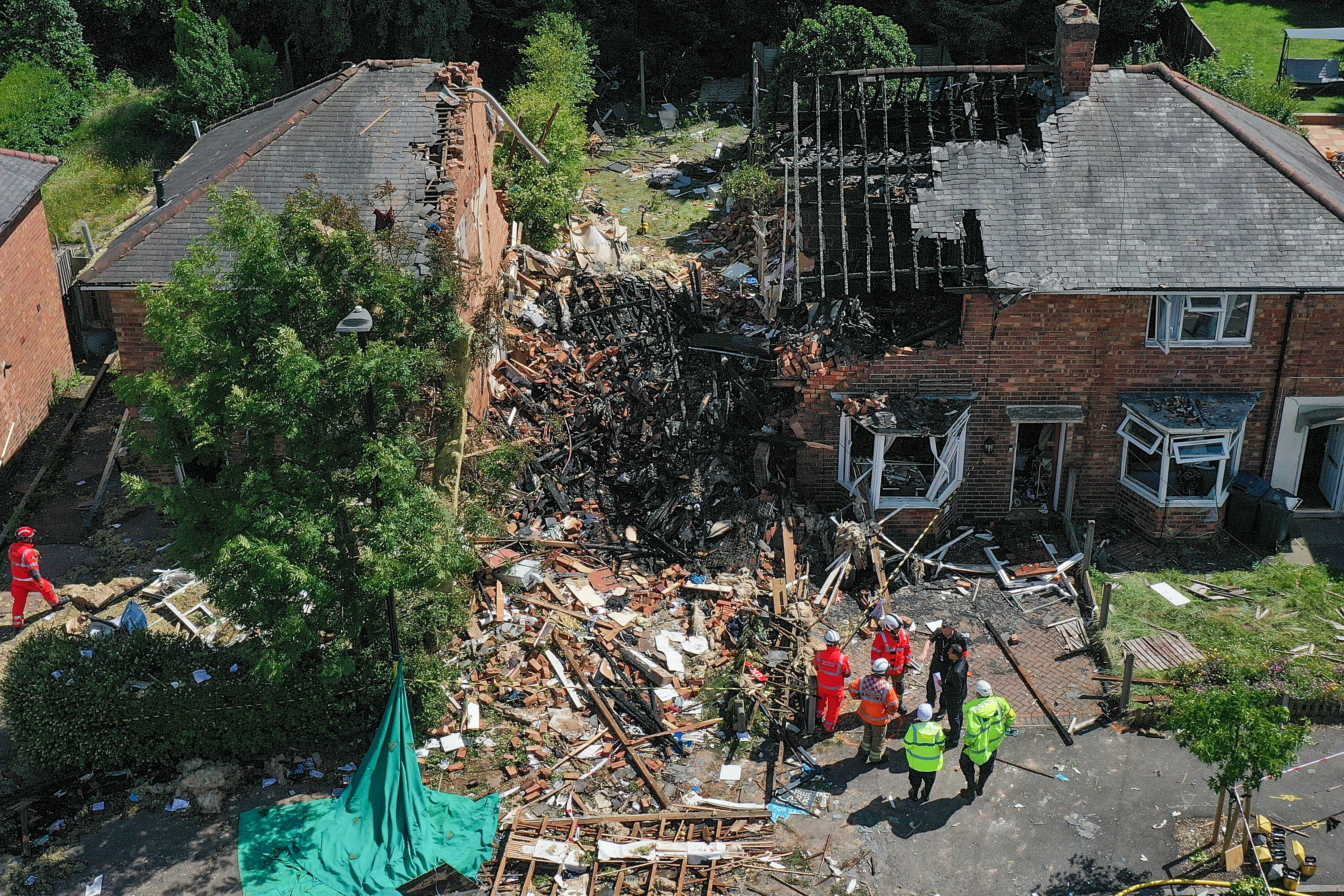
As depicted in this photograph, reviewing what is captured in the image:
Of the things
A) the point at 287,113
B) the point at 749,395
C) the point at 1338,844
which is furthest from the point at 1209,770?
the point at 287,113

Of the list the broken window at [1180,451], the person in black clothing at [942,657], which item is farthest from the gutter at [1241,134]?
the person in black clothing at [942,657]

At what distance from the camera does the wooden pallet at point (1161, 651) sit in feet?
60.0

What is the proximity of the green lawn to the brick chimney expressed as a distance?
1554 cm

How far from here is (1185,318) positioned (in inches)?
814

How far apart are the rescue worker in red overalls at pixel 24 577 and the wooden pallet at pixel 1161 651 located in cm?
1548

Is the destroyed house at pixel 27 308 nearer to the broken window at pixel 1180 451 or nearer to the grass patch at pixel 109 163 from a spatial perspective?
the grass patch at pixel 109 163

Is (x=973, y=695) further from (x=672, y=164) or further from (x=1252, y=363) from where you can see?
(x=672, y=164)

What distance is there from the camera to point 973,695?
59.4 feet

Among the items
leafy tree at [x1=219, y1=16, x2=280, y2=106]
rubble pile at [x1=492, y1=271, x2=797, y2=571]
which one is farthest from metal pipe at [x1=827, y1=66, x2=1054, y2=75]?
leafy tree at [x1=219, y1=16, x2=280, y2=106]

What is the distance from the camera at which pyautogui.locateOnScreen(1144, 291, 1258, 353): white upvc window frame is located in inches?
803

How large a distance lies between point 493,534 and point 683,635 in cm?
324

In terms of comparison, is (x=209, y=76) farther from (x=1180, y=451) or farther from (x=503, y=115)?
(x=1180, y=451)

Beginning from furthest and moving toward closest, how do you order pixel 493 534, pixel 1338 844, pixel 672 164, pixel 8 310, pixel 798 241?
Result: pixel 672 164, pixel 8 310, pixel 798 241, pixel 493 534, pixel 1338 844

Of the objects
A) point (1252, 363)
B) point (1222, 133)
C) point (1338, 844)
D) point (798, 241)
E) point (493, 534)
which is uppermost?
point (1222, 133)
